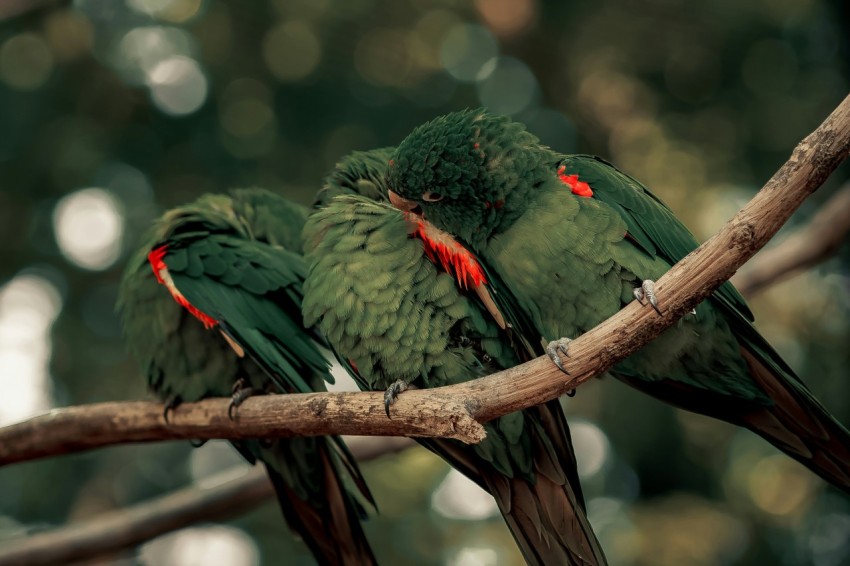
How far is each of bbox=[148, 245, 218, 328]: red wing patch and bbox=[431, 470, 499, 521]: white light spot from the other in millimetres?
3573

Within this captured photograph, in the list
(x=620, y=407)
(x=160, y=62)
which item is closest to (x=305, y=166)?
(x=160, y=62)

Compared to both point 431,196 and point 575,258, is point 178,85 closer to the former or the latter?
point 431,196

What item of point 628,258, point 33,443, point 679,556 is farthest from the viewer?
point 679,556

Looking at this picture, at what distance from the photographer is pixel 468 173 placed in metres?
3.01

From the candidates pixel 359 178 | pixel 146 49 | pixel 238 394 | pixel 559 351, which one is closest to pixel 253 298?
pixel 238 394

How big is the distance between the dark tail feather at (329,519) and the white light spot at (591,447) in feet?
13.4

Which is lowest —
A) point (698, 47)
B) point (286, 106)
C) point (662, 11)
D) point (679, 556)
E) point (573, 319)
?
point (679, 556)

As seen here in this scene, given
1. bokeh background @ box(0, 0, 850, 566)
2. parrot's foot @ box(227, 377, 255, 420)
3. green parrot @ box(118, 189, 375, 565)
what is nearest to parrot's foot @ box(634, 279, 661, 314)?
green parrot @ box(118, 189, 375, 565)

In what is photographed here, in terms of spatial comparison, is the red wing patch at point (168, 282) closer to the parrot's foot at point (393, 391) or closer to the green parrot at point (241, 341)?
the green parrot at point (241, 341)

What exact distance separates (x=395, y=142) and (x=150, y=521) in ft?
11.4

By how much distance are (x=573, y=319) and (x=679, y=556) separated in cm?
451

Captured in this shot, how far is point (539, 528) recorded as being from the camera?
10.6ft

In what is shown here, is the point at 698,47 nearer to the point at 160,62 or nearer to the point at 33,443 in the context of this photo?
the point at 160,62

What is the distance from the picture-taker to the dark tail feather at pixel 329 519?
378 centimetres
